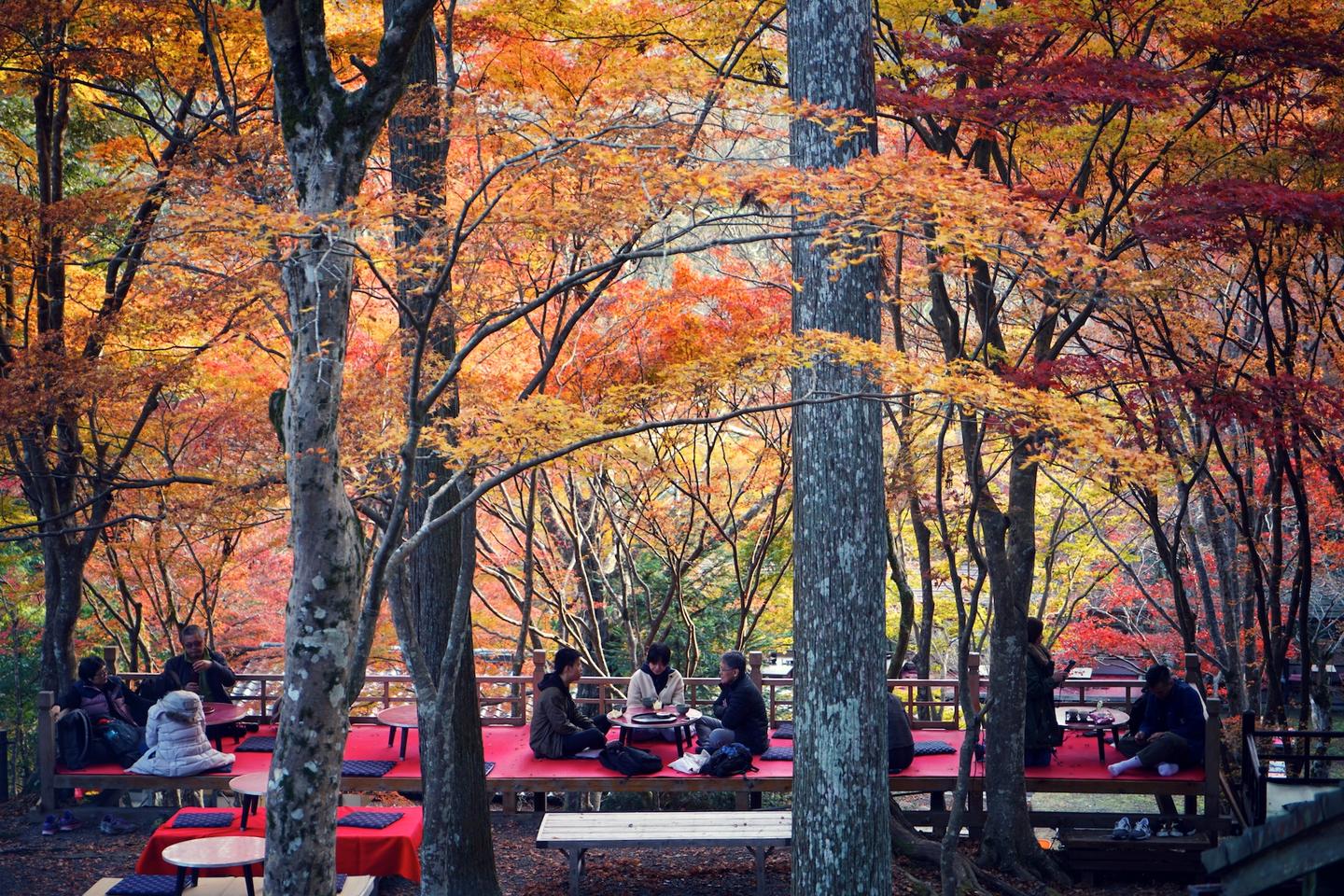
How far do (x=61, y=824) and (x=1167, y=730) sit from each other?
10518mm

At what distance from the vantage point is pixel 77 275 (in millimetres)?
12938

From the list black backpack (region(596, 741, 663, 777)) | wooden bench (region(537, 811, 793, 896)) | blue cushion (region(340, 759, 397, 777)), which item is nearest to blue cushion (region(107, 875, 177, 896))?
blue cushion (region(340, 759, 397, 777))

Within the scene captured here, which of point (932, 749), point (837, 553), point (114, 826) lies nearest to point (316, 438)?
point (837, 553)

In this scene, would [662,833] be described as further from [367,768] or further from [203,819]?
[203,819]

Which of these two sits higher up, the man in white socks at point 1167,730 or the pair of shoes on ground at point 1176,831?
the man in white socks at point 1167,730

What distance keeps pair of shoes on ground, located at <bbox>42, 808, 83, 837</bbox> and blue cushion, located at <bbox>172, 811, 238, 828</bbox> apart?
252 cm

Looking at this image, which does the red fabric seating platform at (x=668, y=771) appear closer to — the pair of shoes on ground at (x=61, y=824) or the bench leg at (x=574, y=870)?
the pair of shoes on ground at (x=61, y=824)

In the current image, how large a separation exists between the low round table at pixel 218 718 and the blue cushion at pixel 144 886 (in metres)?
2.70

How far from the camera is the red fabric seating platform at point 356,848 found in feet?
28.8

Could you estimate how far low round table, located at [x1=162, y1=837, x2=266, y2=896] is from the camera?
776 cm

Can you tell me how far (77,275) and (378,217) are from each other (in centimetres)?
799

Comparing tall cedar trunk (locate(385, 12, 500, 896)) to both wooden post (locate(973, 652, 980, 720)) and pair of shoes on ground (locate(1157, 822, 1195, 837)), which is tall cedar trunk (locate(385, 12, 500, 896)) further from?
pair of shoes on ground (locate(1157, 822, 1195, 837))

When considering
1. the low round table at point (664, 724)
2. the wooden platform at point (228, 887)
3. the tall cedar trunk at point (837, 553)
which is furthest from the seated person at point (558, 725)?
the tall cedar trunk at point (837, 553)

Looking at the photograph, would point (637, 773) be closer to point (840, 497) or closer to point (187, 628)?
point (840, 497)
